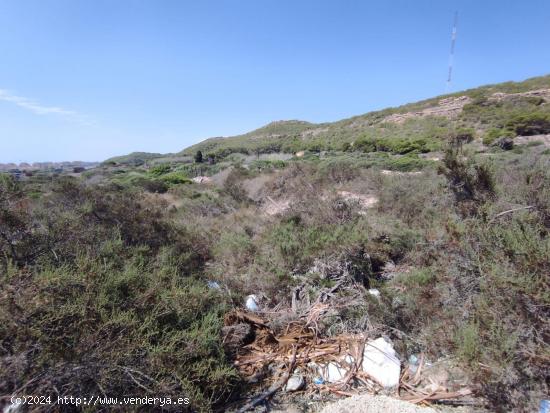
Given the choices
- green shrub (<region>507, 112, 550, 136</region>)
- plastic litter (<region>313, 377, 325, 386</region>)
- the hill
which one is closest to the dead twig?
plastic litter (<region>313, 377, 325, 386</region>)

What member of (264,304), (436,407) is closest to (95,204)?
(264,304)

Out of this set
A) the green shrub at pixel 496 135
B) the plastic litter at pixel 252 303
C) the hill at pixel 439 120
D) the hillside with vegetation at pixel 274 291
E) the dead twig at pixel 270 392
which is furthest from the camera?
the hill at pixel 439 120

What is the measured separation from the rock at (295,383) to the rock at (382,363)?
0.62 meters

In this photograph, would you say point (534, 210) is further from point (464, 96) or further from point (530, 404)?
point (464, 96)

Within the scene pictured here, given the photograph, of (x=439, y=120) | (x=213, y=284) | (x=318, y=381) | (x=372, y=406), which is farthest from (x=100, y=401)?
(x=439, y=120)

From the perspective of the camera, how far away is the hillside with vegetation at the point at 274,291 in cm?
234

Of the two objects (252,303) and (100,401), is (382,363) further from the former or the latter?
(100,401)

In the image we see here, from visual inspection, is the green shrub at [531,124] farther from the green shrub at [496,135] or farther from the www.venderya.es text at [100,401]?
the www.venderya.es text at [100,401]

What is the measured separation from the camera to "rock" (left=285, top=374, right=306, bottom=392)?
2854mm

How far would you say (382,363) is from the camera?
2.93 meters

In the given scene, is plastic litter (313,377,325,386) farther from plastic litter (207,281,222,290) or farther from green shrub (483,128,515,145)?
green shrub (483,128,515,145)

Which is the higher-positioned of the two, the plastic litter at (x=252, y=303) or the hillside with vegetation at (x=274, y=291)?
the hillside with vegetation at (x=274, y=291)

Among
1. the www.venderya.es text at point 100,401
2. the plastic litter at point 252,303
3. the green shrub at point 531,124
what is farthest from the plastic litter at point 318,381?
the green shrub at point 531,124

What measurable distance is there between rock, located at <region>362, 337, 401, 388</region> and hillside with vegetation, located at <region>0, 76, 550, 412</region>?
121 millimetres
